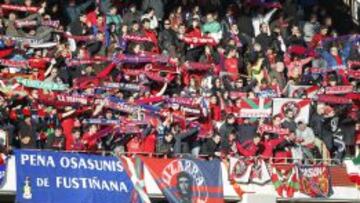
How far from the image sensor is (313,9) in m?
31.0

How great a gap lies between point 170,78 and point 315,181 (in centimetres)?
401

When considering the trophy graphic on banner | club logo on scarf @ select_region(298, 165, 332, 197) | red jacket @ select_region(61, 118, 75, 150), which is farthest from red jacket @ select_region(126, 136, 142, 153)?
club logo on scarf @ select_region(298, 165, 332, 197)

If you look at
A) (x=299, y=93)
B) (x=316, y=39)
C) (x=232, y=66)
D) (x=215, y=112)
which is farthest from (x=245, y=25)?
(x=215, y=112)

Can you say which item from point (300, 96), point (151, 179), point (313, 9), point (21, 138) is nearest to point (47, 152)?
point (21, 138)

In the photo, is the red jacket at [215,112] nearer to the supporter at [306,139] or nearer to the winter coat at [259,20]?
the supporter at [306,139]

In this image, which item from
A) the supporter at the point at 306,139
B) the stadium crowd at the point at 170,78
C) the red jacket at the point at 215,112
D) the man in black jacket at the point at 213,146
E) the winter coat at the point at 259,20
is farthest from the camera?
the winter coat at the point at 259,20

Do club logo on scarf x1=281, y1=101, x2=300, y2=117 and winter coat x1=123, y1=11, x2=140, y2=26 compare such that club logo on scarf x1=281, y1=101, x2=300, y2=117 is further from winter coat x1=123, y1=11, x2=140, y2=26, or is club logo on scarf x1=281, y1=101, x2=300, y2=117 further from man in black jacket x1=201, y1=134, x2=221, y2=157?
winter coat x1=123, y1=11, x2=140, y2=26

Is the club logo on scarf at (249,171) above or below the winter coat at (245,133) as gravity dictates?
below

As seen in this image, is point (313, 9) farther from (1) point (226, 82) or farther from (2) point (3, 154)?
(2) point (3, 154)

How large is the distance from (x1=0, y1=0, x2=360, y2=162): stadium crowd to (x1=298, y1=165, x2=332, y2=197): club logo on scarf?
14.7 inches

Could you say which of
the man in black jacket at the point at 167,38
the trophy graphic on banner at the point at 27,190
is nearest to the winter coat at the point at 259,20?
the man in black jacket at the point at 167,38

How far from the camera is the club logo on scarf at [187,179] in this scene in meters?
24.1

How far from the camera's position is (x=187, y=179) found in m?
24.2

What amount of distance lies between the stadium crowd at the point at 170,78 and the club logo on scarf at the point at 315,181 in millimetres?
374
